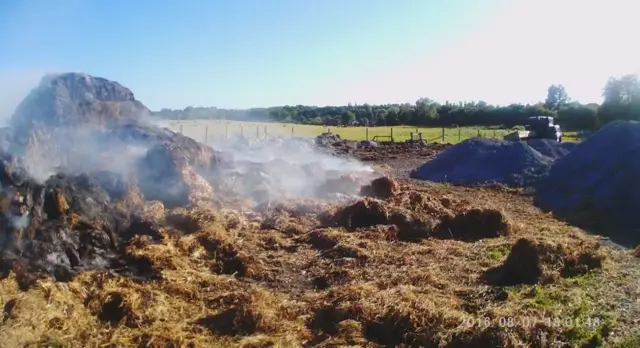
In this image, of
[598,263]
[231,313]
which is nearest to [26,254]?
[231,313]

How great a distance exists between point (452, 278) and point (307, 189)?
7.75 meters

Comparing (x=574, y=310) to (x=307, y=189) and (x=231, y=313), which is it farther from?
(x=307, y=189)

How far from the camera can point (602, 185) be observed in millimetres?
14828

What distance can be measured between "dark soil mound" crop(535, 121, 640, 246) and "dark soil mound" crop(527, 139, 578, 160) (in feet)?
13.7

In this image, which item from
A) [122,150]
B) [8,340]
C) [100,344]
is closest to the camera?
[8,340]

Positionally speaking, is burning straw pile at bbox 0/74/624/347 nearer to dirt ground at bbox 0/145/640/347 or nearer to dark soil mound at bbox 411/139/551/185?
dirt ground at bbox 0/145/640/347

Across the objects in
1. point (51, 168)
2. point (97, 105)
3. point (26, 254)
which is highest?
point (97, 105)

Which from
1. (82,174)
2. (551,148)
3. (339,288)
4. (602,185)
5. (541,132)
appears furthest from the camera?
(541,132)

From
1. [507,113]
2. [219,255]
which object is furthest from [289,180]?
[507,113]

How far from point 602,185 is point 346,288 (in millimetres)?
11156

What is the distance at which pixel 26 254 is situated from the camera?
22.4 feet

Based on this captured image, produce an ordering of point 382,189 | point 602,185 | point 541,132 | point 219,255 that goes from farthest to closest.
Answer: point 541,132 → point 602,185 → point 382,189 → point 219,255
